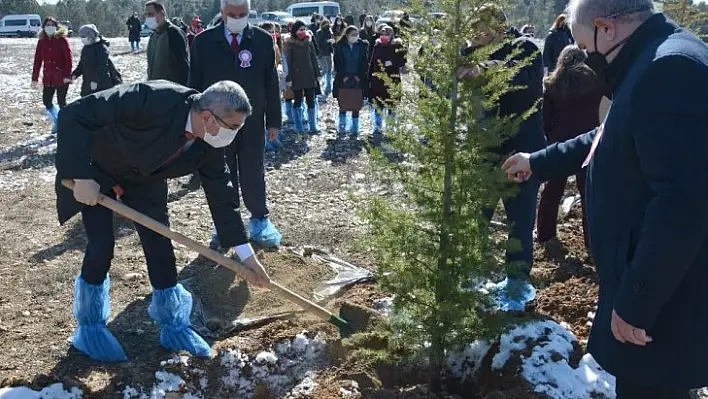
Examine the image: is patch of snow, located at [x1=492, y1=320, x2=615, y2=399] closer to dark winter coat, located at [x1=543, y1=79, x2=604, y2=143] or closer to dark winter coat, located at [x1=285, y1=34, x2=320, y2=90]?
dark winter coat, located at [x1=543, y1=79, x2=604, y2=143]

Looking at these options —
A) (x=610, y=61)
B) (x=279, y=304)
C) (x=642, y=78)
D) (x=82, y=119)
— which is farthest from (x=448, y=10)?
(x=279, y=304)

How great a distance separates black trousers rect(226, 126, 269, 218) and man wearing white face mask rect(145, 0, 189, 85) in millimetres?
1947

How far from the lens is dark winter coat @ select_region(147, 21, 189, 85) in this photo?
6.84 metres

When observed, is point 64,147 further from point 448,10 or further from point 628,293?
point 628,293

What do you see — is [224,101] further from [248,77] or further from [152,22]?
[152,22]

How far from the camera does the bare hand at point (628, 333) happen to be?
2.05m

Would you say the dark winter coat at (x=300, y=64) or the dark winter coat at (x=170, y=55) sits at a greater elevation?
the dark winter coat at (x=170, y=55)

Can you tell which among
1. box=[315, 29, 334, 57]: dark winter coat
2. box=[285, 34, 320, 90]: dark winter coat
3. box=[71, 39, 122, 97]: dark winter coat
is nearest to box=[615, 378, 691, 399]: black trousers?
box=[71, 39, 122, 97]: dark winter coat

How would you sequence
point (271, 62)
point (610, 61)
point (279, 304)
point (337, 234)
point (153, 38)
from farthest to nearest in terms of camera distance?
1. point (153, 38)
2. point (337, 234)
3. point (271, 62)
4. point (279, 304)
5. point (610, 61)

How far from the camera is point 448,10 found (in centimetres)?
283

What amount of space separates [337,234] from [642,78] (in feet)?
14.1

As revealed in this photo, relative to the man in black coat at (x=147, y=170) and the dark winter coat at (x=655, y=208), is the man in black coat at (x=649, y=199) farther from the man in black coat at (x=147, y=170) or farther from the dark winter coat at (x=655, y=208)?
the man in black coat at (x=147, y=170)

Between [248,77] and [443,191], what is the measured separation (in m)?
2.76

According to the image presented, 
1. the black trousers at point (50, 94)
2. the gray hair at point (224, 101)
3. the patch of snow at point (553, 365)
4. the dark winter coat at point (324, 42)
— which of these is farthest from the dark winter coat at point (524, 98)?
the dark winter coat at point (324, 42)
